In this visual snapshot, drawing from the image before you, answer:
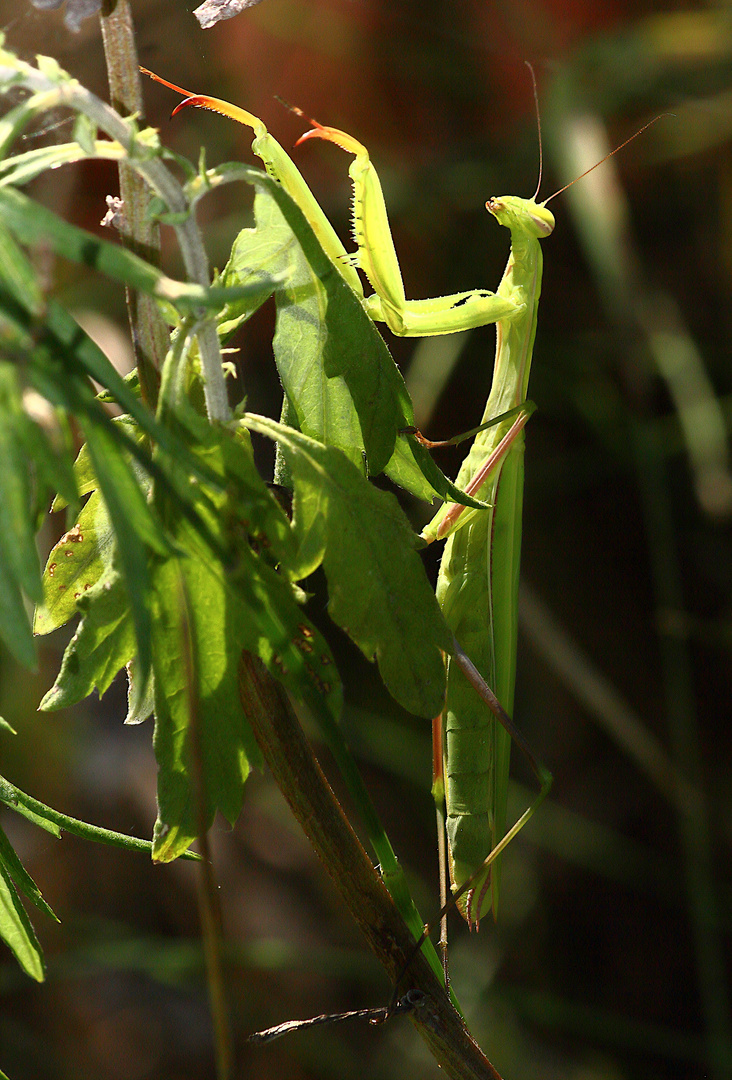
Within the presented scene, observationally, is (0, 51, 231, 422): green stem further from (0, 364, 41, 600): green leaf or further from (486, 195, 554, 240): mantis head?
(486, 195, 554, 240): mantis head

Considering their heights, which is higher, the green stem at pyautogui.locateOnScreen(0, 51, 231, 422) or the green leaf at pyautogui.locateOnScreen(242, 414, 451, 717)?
the green stem at pyautogui.locateOnScreen(0, 51, 231, 422)

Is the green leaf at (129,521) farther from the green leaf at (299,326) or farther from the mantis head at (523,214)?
the mantis head at (523,214)

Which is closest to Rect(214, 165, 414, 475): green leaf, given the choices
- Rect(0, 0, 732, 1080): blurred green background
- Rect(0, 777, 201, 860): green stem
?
Rect(0, 777, 201, 860): green stem

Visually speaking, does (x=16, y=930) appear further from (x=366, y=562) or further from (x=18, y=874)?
(x=366, y=562)

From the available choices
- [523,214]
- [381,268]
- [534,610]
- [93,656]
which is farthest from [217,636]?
[534,610]

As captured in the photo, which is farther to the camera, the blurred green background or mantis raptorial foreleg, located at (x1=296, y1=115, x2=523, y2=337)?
the blurred green background

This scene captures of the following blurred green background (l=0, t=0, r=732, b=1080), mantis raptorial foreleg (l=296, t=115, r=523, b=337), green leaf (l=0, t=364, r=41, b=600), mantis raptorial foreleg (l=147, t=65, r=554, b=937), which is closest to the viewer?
green leaf (l=0, t=364, r=41, b=600)

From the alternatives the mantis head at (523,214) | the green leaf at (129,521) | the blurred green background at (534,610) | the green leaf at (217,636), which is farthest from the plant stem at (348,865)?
the blurred green background at (534,610)

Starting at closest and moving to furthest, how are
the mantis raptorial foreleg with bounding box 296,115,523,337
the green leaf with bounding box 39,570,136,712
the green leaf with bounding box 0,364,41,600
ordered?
the green leaf with bounding box 0,364,41,600 → the green leaf with bounding box 39,570,136,712 → the mantis raptorial foreleg with bounding box 296,115,523,337
